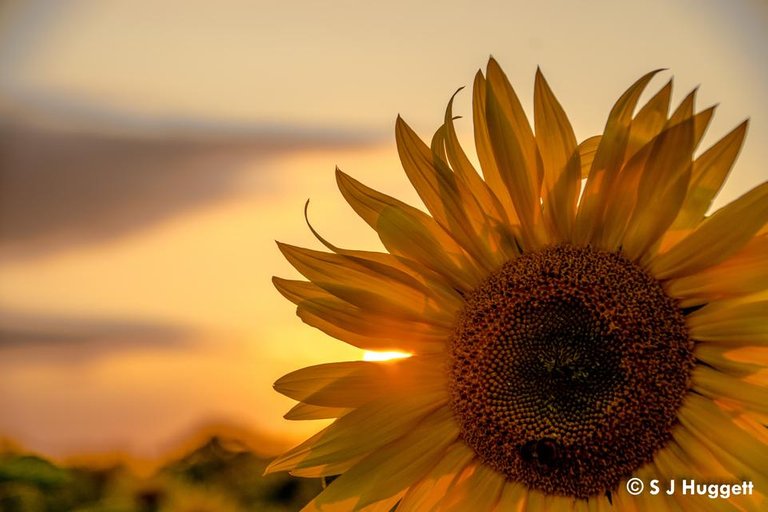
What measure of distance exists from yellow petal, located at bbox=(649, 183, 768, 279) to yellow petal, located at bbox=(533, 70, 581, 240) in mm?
115

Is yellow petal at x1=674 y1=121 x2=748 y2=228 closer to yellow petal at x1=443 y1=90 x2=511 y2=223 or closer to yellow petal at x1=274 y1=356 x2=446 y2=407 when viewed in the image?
yellow petal at x1=443 y1=90 x2=511 y2=223

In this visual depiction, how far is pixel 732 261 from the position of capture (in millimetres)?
874

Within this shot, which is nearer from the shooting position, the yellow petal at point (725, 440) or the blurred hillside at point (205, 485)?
the yellow petal at point (725, 440)

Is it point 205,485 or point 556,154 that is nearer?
point 556,154

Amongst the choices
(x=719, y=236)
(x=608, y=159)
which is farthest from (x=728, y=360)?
(x=608, y=159)

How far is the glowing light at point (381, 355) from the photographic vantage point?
3.36 ft

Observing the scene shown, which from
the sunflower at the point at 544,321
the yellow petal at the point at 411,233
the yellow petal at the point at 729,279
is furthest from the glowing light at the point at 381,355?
the yellow petal at the point at 729,279

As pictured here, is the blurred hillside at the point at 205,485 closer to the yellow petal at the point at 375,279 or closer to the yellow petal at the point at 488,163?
the yellow petal at the point at 375,279

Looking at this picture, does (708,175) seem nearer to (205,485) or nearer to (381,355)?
(381,355)

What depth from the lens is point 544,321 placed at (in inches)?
37.2

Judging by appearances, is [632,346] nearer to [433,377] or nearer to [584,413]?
[584,413]

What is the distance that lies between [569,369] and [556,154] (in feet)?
0.77

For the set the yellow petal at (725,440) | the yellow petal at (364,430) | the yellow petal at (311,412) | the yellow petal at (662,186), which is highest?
the yellow petal at (662,186)

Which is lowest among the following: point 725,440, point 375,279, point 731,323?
point 725,440
